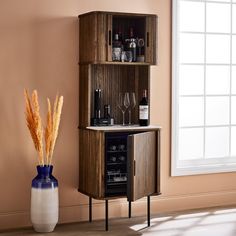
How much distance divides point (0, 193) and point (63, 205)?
0.59 metres

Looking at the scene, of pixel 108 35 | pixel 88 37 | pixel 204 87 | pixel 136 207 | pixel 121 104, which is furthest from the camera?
pixel 204 87

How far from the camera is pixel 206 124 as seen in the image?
19.6 feet

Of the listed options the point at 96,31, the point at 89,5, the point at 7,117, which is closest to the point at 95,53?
the point at 96,31

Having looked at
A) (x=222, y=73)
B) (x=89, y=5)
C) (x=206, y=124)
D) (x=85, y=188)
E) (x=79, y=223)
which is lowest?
(x=79, y=223)

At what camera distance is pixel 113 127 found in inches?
200

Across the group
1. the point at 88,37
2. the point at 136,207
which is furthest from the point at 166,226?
the point at 88,37

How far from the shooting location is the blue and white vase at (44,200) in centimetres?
484

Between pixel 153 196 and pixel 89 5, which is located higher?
pixel 89 5

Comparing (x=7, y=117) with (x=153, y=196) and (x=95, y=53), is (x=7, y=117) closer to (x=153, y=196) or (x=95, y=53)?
(x=95, y=53)

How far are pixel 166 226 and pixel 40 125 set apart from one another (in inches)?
55.2

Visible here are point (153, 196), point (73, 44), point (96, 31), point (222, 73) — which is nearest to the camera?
point (96, 31)

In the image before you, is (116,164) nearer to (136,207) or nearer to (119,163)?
(119,163)

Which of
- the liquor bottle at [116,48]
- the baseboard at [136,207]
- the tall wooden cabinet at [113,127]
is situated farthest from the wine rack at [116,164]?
the liquor bottle at [116,48]

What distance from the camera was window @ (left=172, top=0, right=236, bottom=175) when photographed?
5773mm
